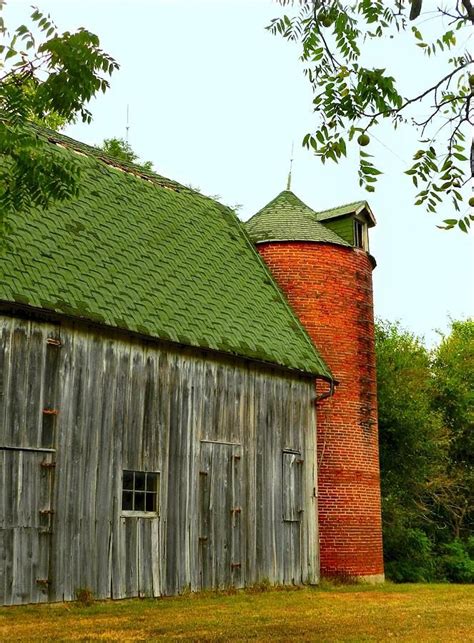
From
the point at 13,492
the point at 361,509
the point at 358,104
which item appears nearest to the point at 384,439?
the point at 361,509

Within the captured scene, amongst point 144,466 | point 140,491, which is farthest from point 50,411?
point 140,491

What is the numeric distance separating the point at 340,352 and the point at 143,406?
6.76 metres

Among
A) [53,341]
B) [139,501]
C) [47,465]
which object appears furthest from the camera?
[139,501]

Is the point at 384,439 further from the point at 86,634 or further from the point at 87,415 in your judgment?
the point at 86,634

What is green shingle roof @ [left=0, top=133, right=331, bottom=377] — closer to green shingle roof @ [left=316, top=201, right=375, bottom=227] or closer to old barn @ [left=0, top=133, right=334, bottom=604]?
old barn @ [left=0, top=133, right=334, bottom=604]

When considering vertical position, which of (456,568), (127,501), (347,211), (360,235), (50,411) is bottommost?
(456,568)

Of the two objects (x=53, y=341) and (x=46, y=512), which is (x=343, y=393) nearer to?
(x=53, y=341)

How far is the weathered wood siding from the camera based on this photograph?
40.2 feet

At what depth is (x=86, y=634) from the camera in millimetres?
9750

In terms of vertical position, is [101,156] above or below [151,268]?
above

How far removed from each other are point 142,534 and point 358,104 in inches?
376

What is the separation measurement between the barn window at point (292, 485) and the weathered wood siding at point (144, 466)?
0.09 ft

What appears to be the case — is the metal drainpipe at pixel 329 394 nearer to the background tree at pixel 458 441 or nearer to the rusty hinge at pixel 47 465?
the rusty hinge at pixel 47 465

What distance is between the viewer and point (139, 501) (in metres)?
13.9
